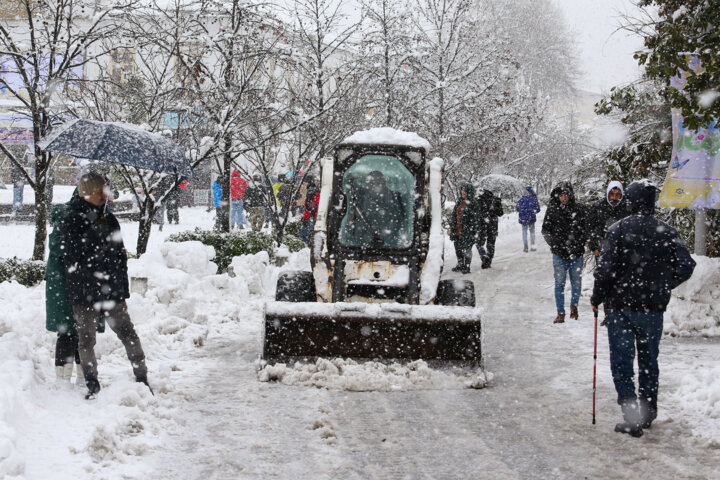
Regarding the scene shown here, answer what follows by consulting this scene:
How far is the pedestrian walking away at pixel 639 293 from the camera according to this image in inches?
225

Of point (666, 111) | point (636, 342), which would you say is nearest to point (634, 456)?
point (636, 342)

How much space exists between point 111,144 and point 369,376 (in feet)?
14.1

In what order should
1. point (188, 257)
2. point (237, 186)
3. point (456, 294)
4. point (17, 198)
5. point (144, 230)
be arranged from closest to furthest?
1. point (456, 294)
2. point (188, 257)
3. point (144, 230)
4. point (237, 186)
5. point (17, 198)

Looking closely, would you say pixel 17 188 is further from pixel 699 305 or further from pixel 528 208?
pixel 699 305

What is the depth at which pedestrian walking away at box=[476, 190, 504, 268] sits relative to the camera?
17.1 metres

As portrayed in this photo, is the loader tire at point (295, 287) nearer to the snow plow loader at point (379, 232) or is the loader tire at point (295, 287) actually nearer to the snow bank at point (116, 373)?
the snow plow loader at point (379, 232)

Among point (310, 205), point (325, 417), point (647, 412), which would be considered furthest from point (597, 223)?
point (310, 205)

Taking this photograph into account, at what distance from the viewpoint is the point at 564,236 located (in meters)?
10.5

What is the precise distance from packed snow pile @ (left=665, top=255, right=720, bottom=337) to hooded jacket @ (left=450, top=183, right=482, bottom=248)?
620cm

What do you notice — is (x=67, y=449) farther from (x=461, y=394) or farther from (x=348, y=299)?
(x=348, y=299)

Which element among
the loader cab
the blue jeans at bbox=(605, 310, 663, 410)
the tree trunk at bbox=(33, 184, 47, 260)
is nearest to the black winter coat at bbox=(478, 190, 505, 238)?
the loader cab

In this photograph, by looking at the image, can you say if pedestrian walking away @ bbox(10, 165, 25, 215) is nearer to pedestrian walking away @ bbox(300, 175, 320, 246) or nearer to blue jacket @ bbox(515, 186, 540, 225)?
pedestrian walking away @ bbox(300, 175, 320, 246)

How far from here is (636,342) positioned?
598 cm

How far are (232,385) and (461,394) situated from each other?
6.88 ft
